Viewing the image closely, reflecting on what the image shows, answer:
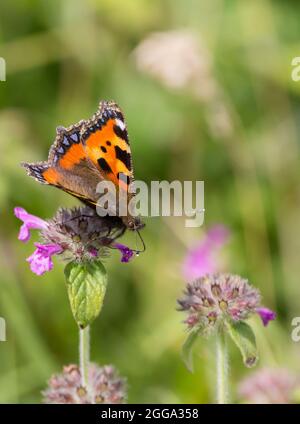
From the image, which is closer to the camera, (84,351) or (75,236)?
(84,351)

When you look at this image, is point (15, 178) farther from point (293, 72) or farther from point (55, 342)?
point (293, 72)

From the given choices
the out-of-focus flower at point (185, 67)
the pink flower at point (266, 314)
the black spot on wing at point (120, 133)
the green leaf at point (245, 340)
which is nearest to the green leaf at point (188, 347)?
the green leaf at point (245, 340)

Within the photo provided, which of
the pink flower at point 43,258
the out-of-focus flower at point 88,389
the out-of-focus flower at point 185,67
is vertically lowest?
the out-of-focus flower at point 88,389

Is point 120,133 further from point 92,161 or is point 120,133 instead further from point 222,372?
point 222,372

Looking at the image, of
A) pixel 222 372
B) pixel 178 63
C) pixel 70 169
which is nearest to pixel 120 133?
pixel 70 169

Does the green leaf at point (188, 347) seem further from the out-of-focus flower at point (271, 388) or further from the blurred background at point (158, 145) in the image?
the blurred background at point (158, 145)
